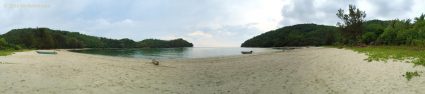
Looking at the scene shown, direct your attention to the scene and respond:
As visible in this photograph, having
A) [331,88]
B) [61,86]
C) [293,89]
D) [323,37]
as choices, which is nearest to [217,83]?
[293,89]

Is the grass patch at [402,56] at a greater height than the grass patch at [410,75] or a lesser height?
greater

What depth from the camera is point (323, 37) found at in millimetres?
191375

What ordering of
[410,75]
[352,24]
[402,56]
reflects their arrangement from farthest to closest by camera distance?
[352,24], [402,56], [410,75]

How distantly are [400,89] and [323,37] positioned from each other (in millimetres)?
185504

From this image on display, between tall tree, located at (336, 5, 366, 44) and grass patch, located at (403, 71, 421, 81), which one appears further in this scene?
tall tree, located at (336, 5, 366, 44)

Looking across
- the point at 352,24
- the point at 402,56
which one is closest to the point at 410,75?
the point at 402,56

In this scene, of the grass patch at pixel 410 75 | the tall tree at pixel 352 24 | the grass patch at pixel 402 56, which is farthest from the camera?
the tall tree at pixel 352 24

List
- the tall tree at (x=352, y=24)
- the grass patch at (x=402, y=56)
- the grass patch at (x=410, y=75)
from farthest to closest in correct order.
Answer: the tall tree at (x=352, y=24) → the grass patch at (x=402, y=56) → the grass patch at (x=410, y=75)

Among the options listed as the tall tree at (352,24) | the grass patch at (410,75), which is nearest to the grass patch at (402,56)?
the grass patch at (410,75)

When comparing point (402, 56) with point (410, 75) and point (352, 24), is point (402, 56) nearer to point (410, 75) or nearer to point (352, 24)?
point (410, 75)

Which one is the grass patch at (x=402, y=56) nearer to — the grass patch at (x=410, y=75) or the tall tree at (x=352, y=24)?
the grass patch at (x=410, y=75)

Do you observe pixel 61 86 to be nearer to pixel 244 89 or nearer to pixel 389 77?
pixel 244 89

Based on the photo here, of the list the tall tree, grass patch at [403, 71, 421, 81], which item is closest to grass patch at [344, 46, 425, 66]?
grass patch at [403, 71, 421, 81]

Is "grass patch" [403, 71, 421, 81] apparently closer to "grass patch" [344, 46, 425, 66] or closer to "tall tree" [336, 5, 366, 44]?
"grass patch" [344, 46, 425, 66]
